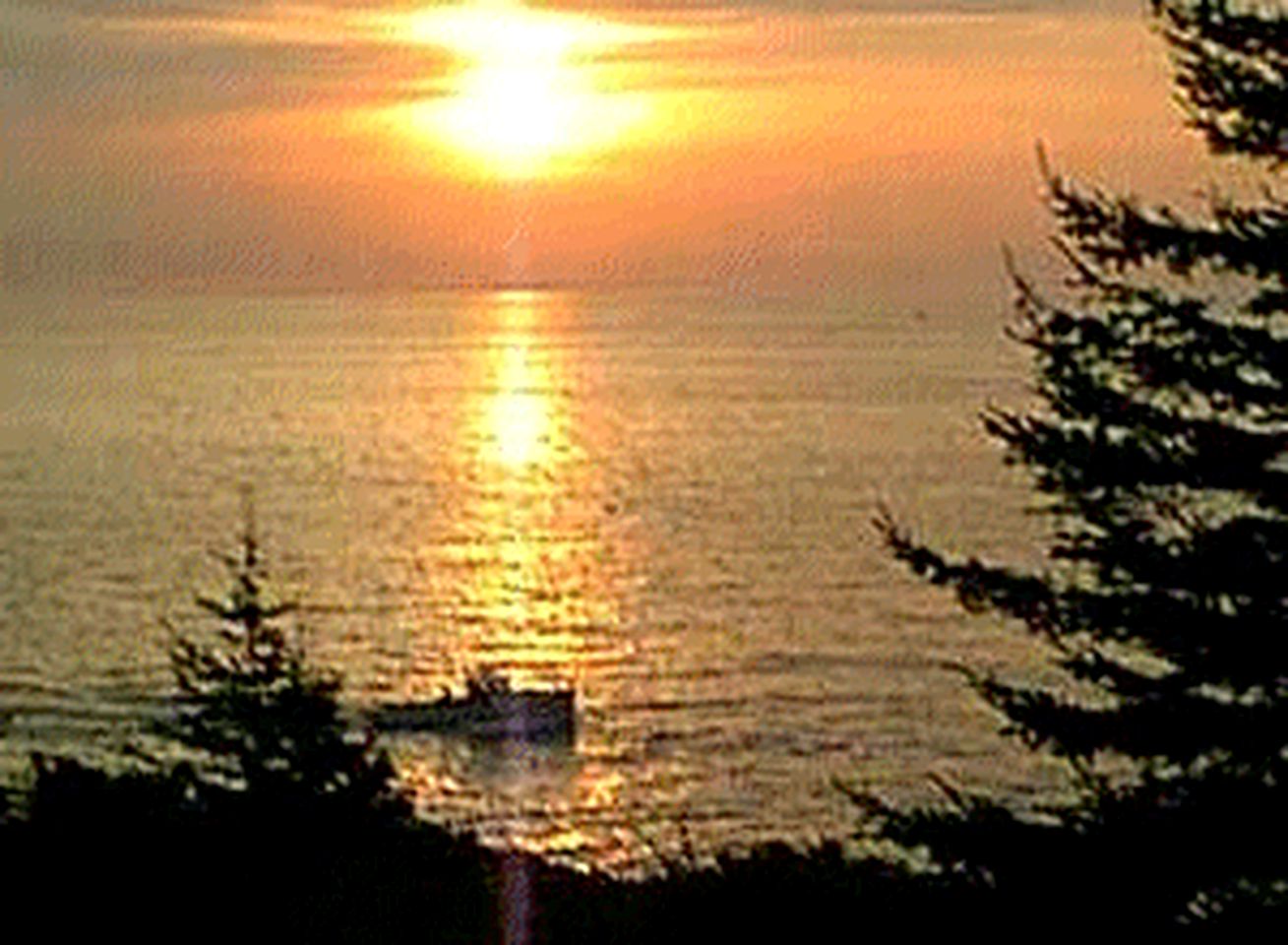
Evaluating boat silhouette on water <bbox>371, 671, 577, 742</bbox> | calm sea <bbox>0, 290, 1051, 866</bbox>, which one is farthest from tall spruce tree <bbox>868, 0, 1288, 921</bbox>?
boat silhouette on water <bbox>371, 671, 577, 742</bbox>

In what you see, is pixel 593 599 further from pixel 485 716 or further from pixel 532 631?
pixel 485 716

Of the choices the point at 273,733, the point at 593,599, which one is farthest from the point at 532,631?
the point at 273,733

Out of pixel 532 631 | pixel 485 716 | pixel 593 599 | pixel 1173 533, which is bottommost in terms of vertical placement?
pixel 1173 533

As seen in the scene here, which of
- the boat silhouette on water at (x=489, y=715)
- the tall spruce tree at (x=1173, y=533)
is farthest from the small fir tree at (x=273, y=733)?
the boat silhouette on water at (x=489, y=715)

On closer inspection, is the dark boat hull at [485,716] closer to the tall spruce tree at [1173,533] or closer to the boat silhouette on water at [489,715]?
the boat silhouette on water at [489,715]

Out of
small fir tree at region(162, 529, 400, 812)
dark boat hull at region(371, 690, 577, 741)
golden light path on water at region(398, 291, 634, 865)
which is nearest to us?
small fir tree at region(162, 529, 400, 812)

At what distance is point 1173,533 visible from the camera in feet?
45.3

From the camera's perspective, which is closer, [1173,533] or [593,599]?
[1173,533]

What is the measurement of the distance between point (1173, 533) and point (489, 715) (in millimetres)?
61109

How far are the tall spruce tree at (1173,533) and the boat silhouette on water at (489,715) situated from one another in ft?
192

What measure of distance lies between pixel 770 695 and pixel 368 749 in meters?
50.3

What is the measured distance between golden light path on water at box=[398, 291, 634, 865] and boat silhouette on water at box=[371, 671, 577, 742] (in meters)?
0.57

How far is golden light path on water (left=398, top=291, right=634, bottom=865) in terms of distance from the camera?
2677 inches

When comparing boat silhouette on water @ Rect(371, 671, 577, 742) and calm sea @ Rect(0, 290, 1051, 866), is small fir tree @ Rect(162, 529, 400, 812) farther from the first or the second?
boat silhouette on water @ Rect(371, 671, 577, 742)
